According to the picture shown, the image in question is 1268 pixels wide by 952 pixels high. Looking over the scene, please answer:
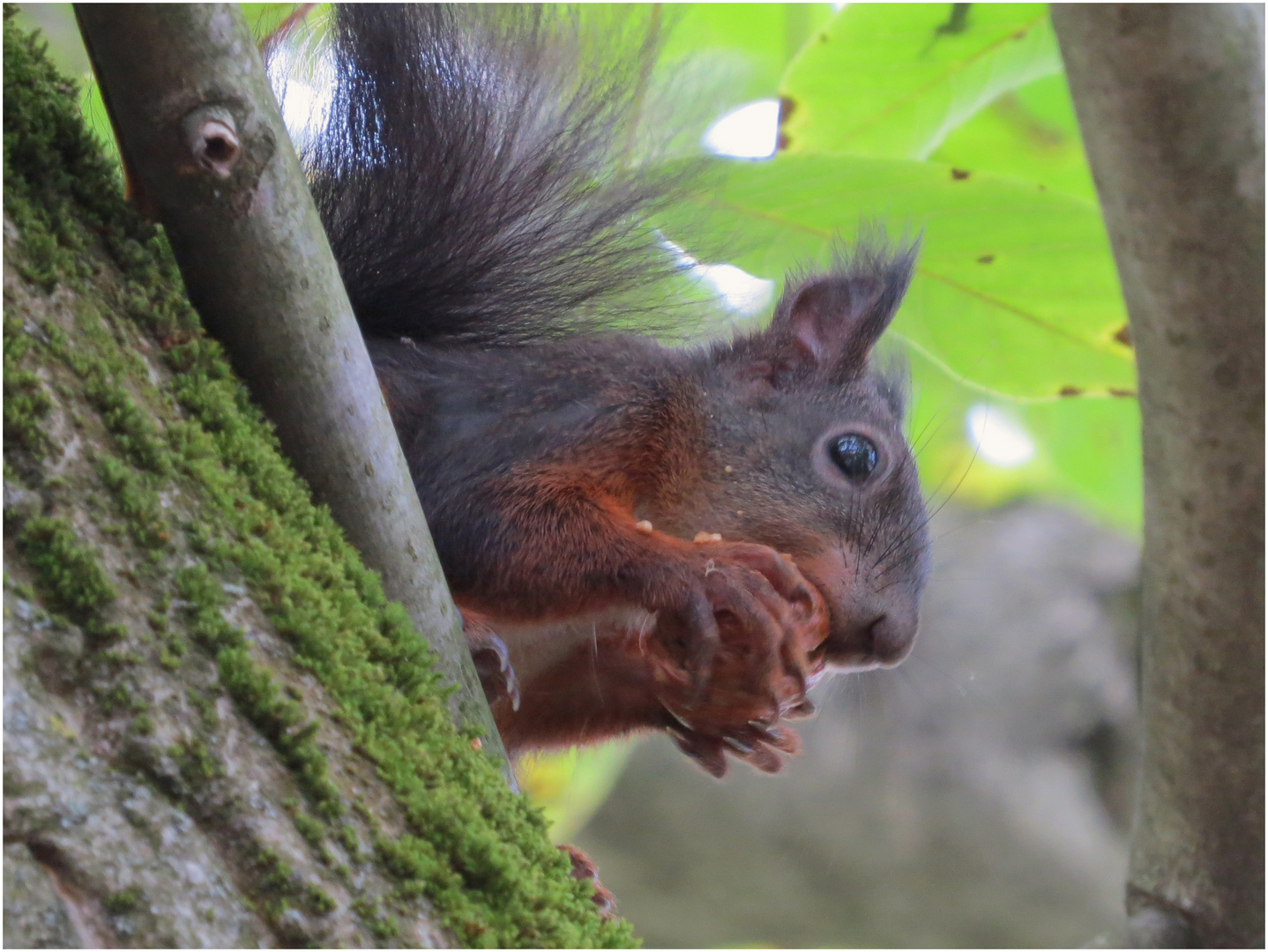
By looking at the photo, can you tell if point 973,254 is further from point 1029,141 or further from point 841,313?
point 1029,141

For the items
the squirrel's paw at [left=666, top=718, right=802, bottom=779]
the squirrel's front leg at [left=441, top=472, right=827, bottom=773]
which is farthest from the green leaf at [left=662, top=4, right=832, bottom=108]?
the squirrel's paw at [left=666, top=718, right=802, bottom=779]

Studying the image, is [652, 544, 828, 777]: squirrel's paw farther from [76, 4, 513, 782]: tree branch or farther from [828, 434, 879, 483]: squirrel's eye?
[76, 4, 513, 782]: tree branch

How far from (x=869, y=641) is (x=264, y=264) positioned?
0.89m

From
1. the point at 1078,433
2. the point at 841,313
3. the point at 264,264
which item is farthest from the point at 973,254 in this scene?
the point at 264,264

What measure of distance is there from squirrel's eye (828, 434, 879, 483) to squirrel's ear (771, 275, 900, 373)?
0.48 ft

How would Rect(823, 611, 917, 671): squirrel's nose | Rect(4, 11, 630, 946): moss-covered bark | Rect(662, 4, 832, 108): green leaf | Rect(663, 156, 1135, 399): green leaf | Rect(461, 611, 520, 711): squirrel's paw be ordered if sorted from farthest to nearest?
1. Rect(662, 4, 832, 108): green leaf
2. Rect(663, 156, 1135, 399): green leaf
3. Rect(823, 611, 917, 671): squirrel's nose
4. Rect(461, 611, 520, 711): squirrel's paw
5. Rect(4, 11, 630, 946): moss-covered bark

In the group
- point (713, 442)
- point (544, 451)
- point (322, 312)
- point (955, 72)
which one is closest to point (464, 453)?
point (544, 451)

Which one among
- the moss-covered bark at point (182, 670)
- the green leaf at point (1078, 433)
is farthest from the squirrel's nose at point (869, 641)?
the moss-covered bark at point (182, 670)

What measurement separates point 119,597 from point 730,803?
7.10m

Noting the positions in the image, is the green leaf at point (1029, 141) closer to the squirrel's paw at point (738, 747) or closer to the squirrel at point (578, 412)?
the squirrel at point (578, 412)

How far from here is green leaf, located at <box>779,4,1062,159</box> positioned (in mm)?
1619

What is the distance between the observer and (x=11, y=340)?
0.69 m

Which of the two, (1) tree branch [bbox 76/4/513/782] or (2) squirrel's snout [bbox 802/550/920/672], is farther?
(2) squirrel's snout [bbox 802/550/920/672]

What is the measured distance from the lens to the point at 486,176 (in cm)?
153
